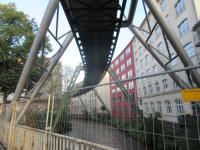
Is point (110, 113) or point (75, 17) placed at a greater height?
point (75, 17)

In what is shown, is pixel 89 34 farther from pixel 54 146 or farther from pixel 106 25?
pixel 54 146

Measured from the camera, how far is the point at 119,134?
3.35 metres

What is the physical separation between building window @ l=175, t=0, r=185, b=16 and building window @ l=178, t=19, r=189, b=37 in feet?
4.42

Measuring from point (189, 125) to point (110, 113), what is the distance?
4.86 ft

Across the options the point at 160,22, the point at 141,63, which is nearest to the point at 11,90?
the point at 160,22

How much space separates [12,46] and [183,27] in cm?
1882

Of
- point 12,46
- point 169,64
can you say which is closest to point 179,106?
point 169,64

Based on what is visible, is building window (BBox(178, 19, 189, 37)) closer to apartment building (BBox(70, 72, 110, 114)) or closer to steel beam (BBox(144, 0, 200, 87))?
steel beam (BBox(144, 0, 200, 87))

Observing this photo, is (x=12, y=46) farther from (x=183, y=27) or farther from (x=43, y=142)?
(x=183, y=27)

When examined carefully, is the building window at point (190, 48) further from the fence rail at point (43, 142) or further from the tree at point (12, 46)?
the fence rail at point (43, 142)

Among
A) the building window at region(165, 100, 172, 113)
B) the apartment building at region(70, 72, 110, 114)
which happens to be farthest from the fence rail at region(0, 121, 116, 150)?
the building window at region(165, 100, 172, 113)

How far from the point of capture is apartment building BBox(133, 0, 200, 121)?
9.30 ft

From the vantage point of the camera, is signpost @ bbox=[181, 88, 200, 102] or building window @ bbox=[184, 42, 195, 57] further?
building window @ bbox=[184, 42, 195, 57]

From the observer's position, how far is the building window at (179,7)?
64.5 feet
